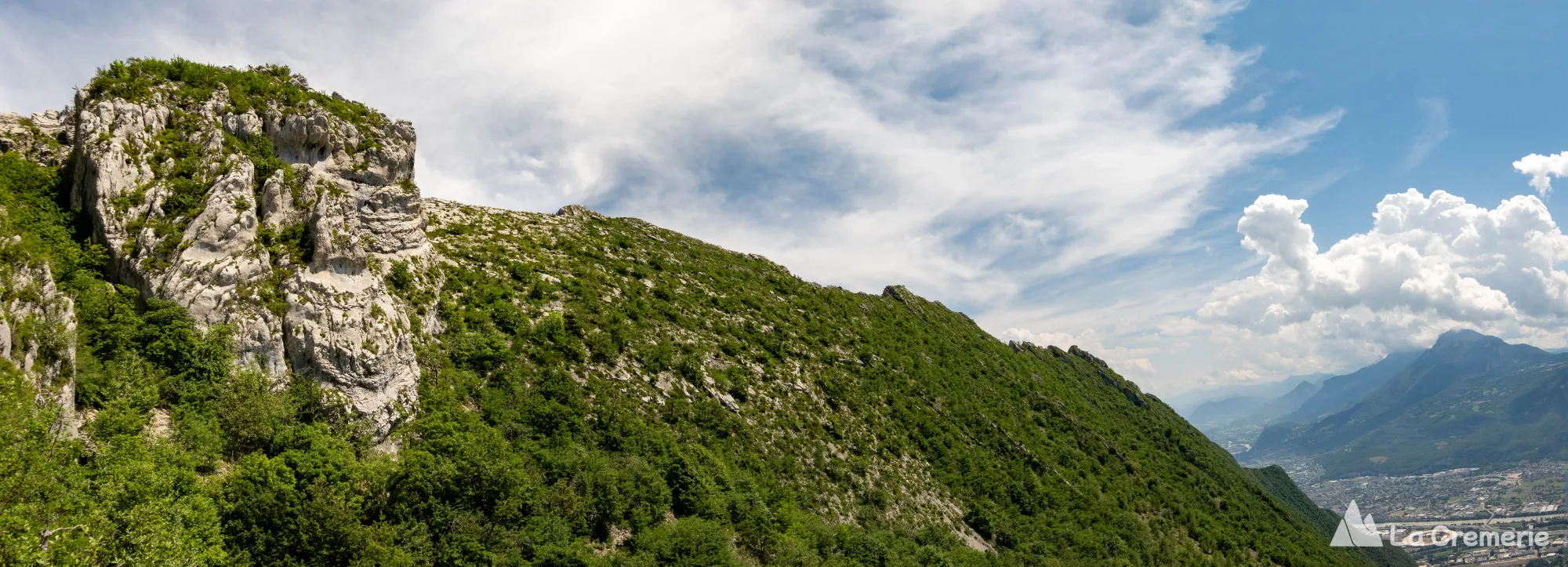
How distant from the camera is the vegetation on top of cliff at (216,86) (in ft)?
76.4

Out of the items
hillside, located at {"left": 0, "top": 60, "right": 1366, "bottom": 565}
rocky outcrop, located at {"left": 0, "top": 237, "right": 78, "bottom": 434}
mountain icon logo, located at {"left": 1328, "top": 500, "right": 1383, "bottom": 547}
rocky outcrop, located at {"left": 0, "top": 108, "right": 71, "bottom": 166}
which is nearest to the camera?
rocky outcrop, located at {"left": 0, "top": 237, "right": 78, "bottom": 434}

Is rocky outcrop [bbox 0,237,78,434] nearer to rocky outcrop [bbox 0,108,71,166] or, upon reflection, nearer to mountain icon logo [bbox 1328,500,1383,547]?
rocky outcrop [bbox 0,108,71,166]

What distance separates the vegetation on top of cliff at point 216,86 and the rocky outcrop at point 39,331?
1007cm

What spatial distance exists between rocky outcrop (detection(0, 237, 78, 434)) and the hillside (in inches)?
3.3

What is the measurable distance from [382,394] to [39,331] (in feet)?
27.6

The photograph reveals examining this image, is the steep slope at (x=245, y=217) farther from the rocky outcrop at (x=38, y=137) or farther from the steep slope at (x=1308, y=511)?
the steep slope at (x=1308, y=511)

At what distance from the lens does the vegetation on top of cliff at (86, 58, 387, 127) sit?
23.3m

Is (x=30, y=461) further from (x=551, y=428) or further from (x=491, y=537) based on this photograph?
(x=551, y=428)

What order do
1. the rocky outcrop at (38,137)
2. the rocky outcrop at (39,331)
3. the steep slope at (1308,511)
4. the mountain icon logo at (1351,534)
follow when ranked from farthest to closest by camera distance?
1. the steep slope at (1308,511)
2. the mountain icon logo at (1351,534)
3. the rocky outcrop at (38,137)
4. the rocky outcrop at (39,331)

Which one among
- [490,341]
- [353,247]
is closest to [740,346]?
[490,341]

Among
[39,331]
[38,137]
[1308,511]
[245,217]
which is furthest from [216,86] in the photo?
[1308,511]

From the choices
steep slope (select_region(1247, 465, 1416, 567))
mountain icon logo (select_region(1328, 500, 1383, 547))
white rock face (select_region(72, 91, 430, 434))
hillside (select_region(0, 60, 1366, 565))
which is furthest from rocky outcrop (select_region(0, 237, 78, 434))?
steep slope (select_region(1247, 465, 1416, 567))

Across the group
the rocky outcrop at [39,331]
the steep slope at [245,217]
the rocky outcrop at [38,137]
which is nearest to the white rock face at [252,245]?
the steep slope at [245,217]

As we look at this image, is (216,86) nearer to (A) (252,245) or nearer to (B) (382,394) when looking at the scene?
(A) (252,245)
